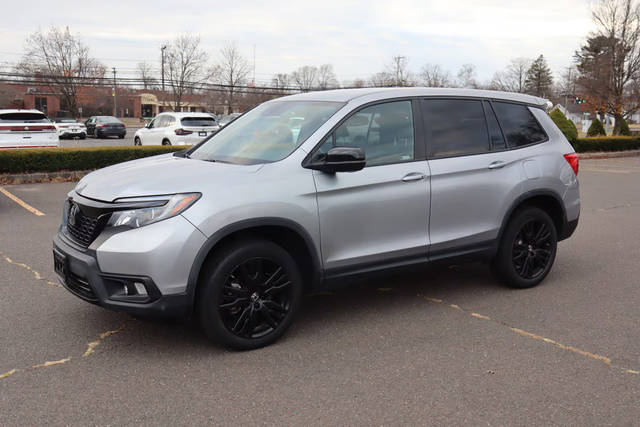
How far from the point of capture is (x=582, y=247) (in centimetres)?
761

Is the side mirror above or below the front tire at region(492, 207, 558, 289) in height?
above

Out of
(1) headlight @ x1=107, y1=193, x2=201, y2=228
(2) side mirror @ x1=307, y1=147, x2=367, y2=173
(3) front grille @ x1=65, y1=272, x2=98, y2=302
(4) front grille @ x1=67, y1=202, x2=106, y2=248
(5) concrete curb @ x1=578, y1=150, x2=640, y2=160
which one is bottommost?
(3) front grille @ x1=65, y1=272, x2=98, y2=302

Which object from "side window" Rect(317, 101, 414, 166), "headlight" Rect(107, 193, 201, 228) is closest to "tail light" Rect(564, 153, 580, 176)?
"side window" Rect(317, 101, 414, 166)

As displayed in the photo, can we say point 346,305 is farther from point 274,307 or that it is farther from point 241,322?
point 241,322

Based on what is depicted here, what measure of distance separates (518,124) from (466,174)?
1021 millimetres

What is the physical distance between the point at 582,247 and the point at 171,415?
6.02 meters

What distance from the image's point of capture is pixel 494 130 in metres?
5.45

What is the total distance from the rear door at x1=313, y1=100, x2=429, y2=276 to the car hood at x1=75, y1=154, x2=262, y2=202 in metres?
0.66

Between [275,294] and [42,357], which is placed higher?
[275,294]

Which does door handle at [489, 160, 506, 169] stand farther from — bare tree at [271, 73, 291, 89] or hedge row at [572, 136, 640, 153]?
bare tree at [271, 73, 291, 89]

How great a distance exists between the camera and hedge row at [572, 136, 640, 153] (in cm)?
2539

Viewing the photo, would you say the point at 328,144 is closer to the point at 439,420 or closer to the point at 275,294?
the point at 275,294

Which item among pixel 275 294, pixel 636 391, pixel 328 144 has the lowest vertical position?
pixel 636 391

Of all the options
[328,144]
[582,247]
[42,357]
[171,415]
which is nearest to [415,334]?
[328,144]
